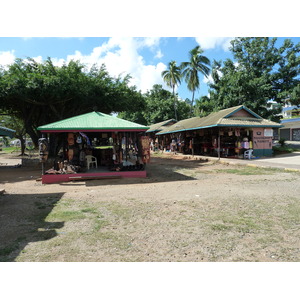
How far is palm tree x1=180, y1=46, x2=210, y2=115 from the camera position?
36875 mm

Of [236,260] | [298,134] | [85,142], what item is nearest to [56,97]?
[85,142]

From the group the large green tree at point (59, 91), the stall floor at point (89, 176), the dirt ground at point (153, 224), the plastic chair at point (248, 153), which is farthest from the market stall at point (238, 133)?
the dirt ground at point (153, 224)

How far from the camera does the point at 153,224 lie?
5.05 metres

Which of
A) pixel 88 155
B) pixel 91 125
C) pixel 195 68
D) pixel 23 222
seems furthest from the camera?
pixel 195 68

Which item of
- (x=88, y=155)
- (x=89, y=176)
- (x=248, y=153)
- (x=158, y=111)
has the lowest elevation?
(x=89, y=176)

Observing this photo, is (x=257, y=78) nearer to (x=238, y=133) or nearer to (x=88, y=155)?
(x=238, y=133)

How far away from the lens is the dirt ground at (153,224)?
3.71 m

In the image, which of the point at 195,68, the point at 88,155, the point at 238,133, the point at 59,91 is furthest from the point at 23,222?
the point at 195,68

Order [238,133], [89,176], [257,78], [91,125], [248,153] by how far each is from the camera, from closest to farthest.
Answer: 1. [91,125]
2. [89,176]
3. [238,133]
4. [248,153]
5. [257,78]

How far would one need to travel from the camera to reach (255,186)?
8.83 m

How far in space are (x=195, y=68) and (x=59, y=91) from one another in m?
27.1

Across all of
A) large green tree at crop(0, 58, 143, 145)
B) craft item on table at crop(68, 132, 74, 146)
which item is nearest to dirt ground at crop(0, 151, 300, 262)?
craft item on table at crop(68, 132, 74, 146)

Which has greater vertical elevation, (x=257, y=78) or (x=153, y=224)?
(x=257, y=78)

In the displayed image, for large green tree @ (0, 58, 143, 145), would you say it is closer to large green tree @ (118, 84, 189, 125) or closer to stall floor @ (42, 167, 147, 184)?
stall floor @ (42, 167, 147, 184)
